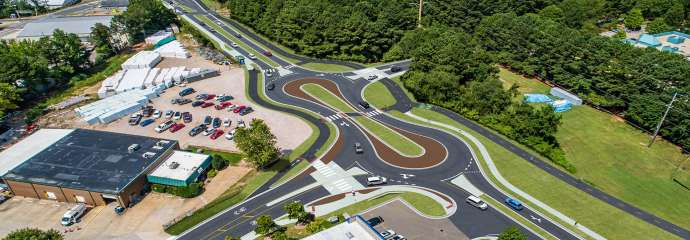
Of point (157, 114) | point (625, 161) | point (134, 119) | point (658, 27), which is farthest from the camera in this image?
point (658, 27)

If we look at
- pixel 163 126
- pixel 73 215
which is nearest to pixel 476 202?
pixel 73 215

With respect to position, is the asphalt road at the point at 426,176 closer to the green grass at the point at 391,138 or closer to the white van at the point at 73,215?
the green grass at the point at 391,138

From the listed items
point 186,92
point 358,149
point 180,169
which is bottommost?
point 180,169

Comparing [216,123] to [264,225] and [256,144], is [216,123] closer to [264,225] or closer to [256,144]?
[256,144]

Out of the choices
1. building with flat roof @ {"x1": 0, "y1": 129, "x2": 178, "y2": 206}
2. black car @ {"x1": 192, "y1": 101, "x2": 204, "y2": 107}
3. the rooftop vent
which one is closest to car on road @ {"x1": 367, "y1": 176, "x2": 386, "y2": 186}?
building with flat roof @ {"x1": 0, "y1": 129, "x2": 178, "y2": 206}

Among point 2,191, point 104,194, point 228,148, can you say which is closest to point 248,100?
point 228,148

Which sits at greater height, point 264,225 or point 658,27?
point 658,27
